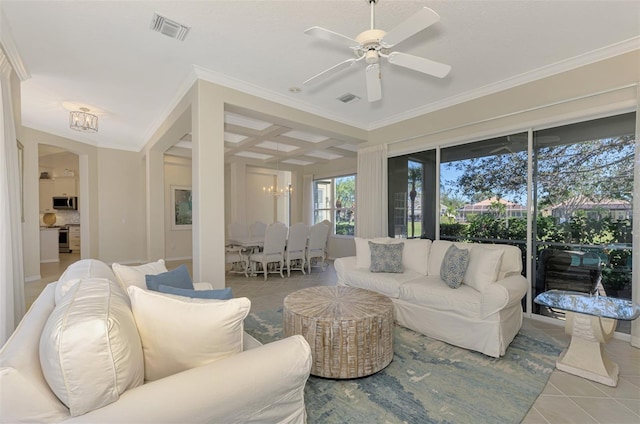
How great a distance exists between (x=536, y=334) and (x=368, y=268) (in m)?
1.87

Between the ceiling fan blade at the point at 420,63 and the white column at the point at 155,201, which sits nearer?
the ceiling fan blade at the point at 420,63

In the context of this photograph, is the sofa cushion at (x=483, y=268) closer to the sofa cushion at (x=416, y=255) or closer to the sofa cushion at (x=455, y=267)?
the sofa cushion at (x=455, y=267)

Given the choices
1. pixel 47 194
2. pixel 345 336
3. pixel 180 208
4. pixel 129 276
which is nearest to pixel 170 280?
pixel 129 276

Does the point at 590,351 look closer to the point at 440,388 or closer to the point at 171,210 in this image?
the point at 440,388

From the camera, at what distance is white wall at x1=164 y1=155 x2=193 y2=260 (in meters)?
7.48

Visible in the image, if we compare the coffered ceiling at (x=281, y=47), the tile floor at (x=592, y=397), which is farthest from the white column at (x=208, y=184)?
the tile floor at (x=592, y=397)

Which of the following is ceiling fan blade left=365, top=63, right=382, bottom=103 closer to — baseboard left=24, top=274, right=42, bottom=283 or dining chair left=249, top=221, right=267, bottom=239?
dining chair left=249, top=221, right=267, bottom=239

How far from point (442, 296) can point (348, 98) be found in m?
2.81

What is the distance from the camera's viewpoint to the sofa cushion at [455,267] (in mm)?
2914

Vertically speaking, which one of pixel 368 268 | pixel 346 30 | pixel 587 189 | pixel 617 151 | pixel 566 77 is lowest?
pixel 368 268

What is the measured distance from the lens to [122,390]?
0.99 meters

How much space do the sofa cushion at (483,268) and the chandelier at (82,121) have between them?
5.41 m

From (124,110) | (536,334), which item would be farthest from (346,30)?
(124,110)

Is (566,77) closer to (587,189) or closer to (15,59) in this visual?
(587,189)
